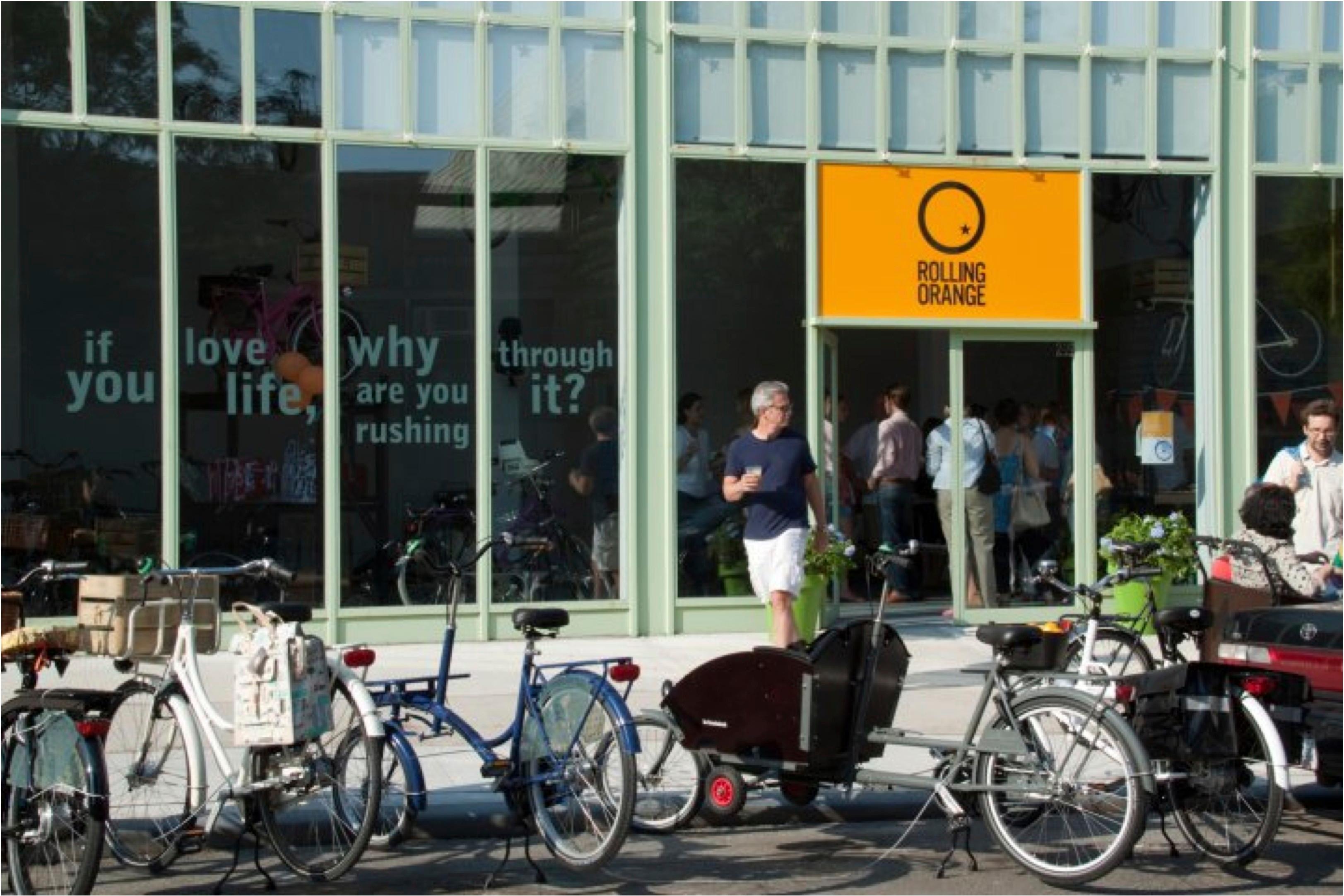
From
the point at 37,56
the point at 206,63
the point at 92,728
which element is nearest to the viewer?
the point at 92,728

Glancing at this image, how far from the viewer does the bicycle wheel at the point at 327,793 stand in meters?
6.80

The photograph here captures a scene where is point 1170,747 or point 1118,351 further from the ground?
point 1118,351

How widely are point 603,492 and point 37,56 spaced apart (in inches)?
197

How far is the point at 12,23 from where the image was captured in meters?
12.5

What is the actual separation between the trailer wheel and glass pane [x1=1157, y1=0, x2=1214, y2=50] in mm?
8757

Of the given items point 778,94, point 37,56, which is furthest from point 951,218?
point 37,56

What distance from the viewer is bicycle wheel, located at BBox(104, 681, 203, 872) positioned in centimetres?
691

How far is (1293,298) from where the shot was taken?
14.6 meters

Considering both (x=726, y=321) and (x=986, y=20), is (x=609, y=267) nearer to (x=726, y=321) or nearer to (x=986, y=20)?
(x=726, y=321)

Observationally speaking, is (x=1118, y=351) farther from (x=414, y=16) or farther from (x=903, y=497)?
(x=414, y=16)

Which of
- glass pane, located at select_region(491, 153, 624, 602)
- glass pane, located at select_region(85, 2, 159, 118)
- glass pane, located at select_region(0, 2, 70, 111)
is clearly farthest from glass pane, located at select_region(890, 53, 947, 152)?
glass pane, located at select_region(0, 2, 70, 111)

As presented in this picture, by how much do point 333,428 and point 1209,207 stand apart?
7.05m

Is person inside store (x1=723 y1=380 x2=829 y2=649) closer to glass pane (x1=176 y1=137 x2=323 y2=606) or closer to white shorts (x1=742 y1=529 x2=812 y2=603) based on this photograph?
white shorts (x1=742 y1=529 x2=812 y2=603)

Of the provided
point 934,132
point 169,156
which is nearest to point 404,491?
point 169,156
